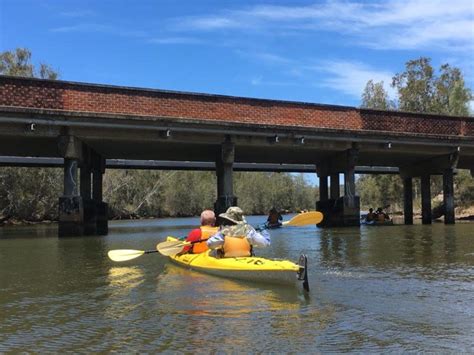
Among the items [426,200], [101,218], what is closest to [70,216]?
[101,218]

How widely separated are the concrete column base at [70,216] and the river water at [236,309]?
8.59 metres

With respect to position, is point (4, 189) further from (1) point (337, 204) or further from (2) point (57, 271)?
(2) point (57, 271)

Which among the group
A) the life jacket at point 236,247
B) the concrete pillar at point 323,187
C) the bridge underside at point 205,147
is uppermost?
the bridge underside at point 205,147

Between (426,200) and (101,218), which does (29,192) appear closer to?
(101,218)

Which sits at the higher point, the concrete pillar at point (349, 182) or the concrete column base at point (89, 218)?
the concrete pillar at point (349, 182)

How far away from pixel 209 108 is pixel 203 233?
12643mm

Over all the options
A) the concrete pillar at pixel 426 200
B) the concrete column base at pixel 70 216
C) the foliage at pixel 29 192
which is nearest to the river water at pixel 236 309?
the concrete column base at pixel 70 216

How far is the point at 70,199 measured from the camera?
1988 cm

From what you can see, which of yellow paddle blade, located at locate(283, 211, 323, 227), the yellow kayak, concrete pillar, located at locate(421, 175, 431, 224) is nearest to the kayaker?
the yellow kayak

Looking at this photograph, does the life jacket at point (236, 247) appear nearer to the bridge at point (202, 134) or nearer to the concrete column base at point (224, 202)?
the bridge at point (202, 134)

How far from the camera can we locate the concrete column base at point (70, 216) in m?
19.8

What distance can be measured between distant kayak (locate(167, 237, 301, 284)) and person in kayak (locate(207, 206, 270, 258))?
0.30 m

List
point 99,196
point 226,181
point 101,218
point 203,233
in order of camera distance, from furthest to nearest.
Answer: point 99,196 < point 101,218 < point 226,181 < point 203,233

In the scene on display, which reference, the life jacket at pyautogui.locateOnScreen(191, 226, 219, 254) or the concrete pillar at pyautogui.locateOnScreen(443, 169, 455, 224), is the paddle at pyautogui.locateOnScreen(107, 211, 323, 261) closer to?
the life jacket at pyautogui.locateOnScreen(191, 226, 219, 254)
